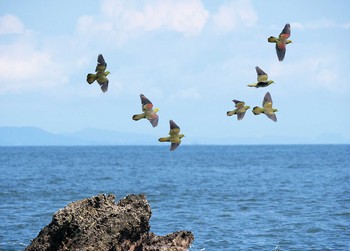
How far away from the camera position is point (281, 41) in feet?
42.5

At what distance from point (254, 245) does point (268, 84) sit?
53.4ft

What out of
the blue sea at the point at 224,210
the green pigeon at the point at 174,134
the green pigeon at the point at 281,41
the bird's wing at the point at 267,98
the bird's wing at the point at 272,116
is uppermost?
the green pigeon at the point at 281,41

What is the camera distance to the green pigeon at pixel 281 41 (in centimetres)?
1275

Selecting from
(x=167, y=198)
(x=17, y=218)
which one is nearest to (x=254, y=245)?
(x=17, y=218)

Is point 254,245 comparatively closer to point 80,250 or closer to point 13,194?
point 80,250

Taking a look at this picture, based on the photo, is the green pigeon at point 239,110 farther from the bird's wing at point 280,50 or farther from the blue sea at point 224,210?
the blue sea at point 224,210

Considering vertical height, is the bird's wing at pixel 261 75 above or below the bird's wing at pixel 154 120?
above

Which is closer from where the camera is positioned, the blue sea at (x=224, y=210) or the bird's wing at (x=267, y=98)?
the bird's wing at (x=267, y=98)

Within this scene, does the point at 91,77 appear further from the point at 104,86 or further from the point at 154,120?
the point at 154,120

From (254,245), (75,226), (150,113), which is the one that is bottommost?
(254,245)

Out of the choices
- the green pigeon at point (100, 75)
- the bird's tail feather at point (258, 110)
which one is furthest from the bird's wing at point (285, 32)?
the green pigeon at point (100, 75)

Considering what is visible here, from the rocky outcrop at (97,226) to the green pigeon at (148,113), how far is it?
95.2 inches

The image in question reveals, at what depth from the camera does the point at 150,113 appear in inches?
512

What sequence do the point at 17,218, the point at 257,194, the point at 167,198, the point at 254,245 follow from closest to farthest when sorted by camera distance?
the point at 254,245 < the point at 17,218 < the point at 167,198 < the point at 257,194
